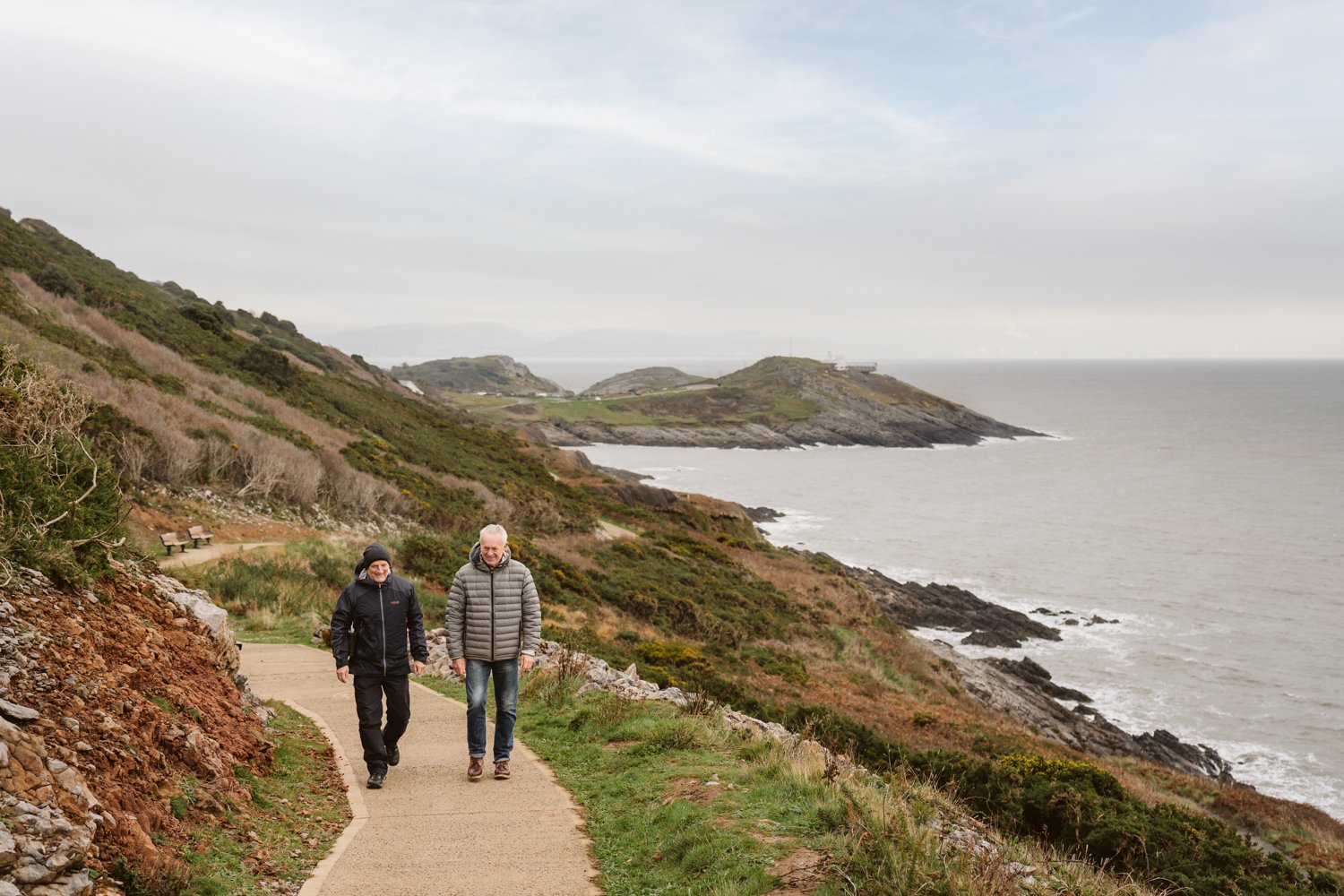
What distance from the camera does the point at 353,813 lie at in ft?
20.9

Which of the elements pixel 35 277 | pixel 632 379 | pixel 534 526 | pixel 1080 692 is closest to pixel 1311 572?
pixel 1080 692

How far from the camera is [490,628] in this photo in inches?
281

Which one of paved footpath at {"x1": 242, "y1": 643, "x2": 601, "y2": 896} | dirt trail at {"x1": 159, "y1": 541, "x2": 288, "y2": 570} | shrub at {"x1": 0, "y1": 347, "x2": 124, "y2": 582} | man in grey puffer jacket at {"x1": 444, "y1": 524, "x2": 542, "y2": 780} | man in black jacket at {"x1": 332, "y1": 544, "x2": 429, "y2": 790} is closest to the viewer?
paved footpath at {"x1": 242, "y1": 643, "x2": 601, "y2": 896}

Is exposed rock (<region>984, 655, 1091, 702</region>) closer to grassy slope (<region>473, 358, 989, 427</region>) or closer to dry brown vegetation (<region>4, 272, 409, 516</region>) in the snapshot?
dry brown vegetation (<region>4, 272, 409, 516</region>)

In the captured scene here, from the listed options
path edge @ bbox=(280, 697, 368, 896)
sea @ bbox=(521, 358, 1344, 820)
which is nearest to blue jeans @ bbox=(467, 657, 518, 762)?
path edge @ bbox=(280, 697, 368, 896)

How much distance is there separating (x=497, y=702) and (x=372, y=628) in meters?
1.27

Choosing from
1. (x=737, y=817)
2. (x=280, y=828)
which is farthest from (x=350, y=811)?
(x=737, y=817)

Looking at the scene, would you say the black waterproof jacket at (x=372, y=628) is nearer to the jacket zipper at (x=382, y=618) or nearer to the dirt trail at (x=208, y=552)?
the jacket zipper at (x=382, y=618)

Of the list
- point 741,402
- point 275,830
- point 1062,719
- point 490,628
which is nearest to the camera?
point 275,830

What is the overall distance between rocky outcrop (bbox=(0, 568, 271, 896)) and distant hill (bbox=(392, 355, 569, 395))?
472ft

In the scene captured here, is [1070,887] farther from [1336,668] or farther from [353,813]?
[1336,668]

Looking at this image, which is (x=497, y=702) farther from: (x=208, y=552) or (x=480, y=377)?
(x=480, y=377)

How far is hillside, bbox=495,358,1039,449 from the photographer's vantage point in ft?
351

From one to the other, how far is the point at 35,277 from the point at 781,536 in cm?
3943
